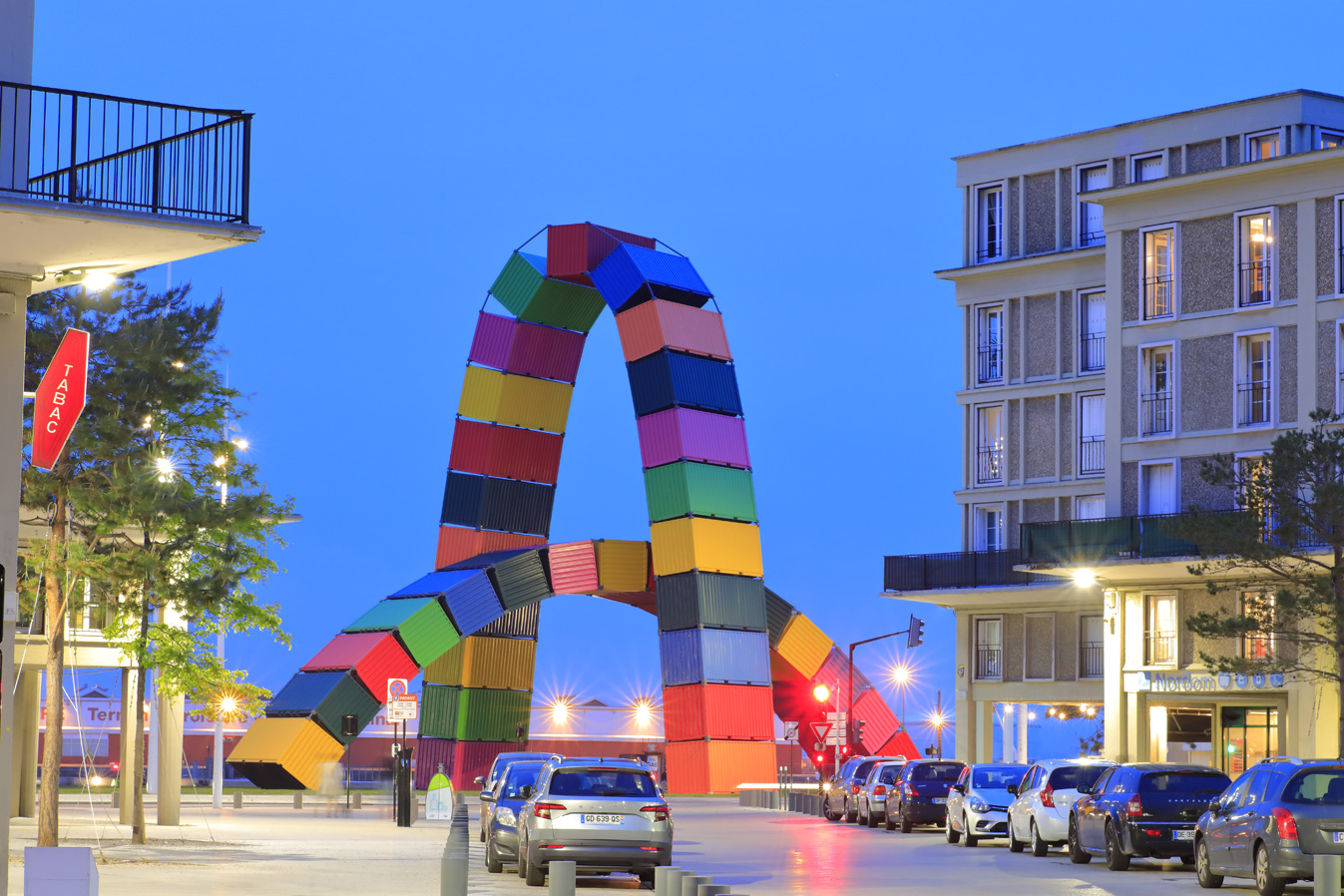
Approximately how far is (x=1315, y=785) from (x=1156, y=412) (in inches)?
1285

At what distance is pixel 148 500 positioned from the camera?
30031 mm

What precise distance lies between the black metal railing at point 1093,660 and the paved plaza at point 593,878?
746 inches

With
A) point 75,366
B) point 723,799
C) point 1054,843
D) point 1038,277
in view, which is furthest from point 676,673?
point 75,366

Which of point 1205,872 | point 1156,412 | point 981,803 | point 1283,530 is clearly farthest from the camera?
point 1156,412

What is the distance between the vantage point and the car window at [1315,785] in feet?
72.0

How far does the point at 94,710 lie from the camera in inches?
3568

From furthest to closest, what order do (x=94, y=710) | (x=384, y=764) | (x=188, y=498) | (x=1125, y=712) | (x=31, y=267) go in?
(x=384, y=764), (x=94, y=710), (x=1125, y=712), (x=188, y=498), (x=31, y=267)

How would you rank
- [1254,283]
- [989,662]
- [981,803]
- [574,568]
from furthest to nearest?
1. [989,662]
2. [574,568]
3. [1254,283]
4. [981,803]

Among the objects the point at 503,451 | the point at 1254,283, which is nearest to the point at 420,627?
the point at 503,451

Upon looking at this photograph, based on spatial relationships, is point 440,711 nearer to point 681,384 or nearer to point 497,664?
point 497,664

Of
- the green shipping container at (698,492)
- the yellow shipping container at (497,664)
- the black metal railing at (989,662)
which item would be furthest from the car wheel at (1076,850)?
the yellow shipping container at (497,664)

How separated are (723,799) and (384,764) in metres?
52.1

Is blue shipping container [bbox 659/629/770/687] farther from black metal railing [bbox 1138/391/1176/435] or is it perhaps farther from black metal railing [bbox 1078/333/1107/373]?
black metal railing [bbox 1078/333/1107/373]

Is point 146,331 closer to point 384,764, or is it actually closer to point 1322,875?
point 1322,875
